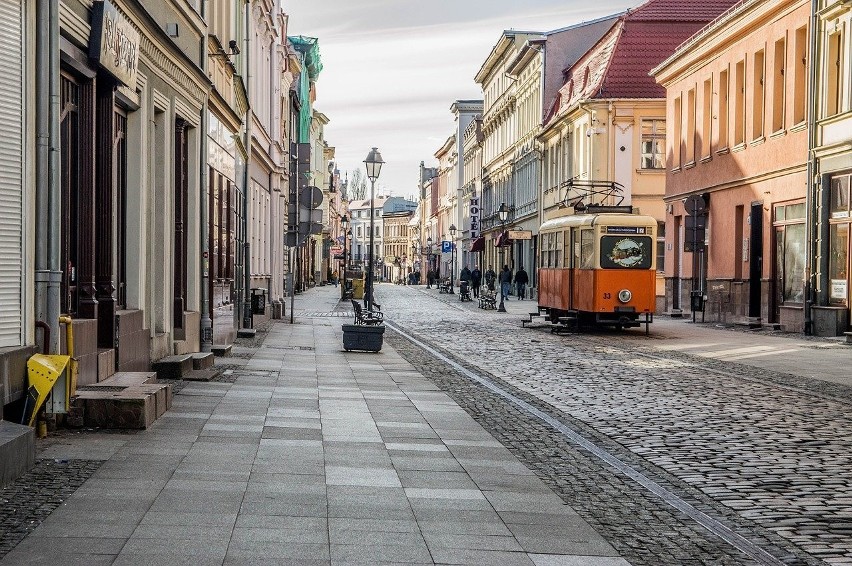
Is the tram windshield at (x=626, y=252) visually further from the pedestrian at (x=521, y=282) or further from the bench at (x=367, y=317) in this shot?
the pedestrian at (x=521, y=282)

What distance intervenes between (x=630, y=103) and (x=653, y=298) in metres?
20.5

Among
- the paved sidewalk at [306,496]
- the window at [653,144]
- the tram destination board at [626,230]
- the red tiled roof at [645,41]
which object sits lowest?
the paved sidewalk at [306,496]

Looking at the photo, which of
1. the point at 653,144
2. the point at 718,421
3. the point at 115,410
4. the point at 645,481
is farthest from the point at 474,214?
the point at 645,481

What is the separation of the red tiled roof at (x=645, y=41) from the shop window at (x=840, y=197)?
2237cm

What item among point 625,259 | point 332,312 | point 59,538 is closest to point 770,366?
point 625,259

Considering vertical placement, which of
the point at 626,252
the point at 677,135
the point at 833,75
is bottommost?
the point at 626,252

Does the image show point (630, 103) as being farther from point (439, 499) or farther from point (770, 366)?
point (439, 499)

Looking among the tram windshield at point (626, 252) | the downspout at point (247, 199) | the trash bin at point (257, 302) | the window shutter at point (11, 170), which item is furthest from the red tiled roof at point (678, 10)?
the window shutter at point (11, 170)

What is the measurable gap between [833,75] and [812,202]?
9.23 ft

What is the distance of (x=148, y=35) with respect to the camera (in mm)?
14484

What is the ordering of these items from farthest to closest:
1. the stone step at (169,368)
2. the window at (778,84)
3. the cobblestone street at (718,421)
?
1. the window at (778,84)
2. the stone step at (169,368)
3. the cobblestone street at (718,421)

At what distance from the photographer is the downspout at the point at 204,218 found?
19125 mm

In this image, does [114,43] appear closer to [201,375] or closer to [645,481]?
[201,375]

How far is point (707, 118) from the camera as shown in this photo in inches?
1481
